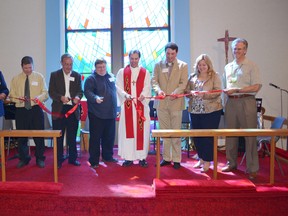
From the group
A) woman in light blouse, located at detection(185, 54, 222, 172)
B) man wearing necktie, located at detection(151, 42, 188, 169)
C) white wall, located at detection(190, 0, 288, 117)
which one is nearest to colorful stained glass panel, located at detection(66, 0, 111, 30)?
white wall, located at detection(190, 0, 288, 117)

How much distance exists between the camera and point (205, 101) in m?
3.85

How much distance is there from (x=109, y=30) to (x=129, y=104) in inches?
103

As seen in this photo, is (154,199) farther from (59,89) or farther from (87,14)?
(87,14)

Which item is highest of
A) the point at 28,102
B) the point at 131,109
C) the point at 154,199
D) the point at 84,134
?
the point at 28,102

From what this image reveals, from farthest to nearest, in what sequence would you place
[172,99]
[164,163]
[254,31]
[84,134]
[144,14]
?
[144,14] < [254,31] < [84,134] < [164,163] < [172,99]

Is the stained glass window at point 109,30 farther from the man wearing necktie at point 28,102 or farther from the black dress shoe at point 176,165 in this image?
the black dress shoe at point 176,165

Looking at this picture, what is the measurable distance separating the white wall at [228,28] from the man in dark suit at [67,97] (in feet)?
6.31

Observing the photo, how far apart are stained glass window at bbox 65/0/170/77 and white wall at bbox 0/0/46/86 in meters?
0.55

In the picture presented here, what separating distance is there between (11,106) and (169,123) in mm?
2846

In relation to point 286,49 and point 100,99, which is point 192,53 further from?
point 100,99

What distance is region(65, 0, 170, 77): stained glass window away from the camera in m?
6.31

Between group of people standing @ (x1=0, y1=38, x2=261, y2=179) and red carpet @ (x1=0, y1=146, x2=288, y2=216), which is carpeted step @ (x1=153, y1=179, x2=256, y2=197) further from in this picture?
group of people standing @ (x1=0, y1=38, x2=261, y2=179)

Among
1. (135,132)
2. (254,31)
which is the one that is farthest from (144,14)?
(135,132)

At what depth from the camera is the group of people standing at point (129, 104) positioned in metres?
3.94
